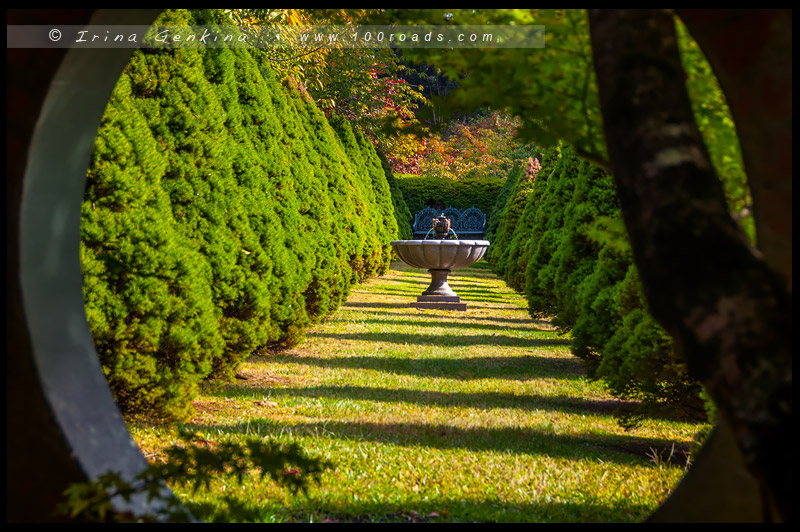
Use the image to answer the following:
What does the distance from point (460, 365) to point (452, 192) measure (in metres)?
26.4

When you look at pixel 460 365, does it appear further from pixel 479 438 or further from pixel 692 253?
pixel 692 253

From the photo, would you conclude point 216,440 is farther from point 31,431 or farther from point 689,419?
point 689,419

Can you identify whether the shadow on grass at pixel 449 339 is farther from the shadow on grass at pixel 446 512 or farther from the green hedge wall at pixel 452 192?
the green hedge wall at pixel 452 192

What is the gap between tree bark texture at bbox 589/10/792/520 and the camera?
1.12 metres

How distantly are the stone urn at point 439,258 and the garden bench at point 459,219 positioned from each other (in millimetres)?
18333

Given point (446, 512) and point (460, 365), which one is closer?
point (446, 512)

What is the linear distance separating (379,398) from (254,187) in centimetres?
221

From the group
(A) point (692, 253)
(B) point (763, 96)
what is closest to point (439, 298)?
(B) point (763, 96)

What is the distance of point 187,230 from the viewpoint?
15.7 ft

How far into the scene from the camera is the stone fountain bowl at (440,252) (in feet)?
42.5

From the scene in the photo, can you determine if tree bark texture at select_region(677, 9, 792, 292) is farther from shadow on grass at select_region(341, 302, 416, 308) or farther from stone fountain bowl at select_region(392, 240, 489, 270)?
stone fountain bowl at select_region(392, 240, 489, 270)

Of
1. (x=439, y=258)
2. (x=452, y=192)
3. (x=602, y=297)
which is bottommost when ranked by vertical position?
(x=602, y=297)

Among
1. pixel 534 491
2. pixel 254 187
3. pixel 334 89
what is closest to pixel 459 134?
pixel 334 89

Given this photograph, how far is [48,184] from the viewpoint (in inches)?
75.2
